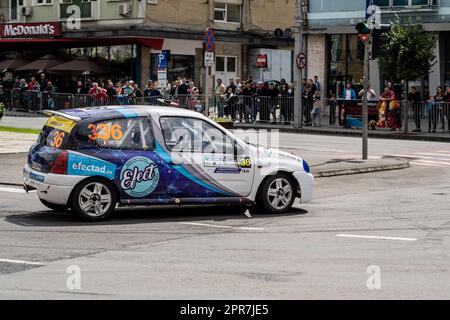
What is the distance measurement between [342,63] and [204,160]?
32141 millimetres

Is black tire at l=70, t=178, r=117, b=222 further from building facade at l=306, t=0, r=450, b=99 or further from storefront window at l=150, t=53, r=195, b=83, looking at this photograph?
storefront window at l=150, t=53, r=195, b=83

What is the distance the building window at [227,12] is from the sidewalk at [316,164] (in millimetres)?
30614

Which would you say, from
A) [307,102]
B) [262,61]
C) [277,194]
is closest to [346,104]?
[307,102]

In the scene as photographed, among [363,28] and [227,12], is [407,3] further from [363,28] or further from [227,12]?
[363,28]

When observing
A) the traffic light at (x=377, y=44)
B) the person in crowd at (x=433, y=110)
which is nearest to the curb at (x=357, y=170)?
the traffic light at (x=377, y=44)

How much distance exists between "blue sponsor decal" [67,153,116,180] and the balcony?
3971 cm

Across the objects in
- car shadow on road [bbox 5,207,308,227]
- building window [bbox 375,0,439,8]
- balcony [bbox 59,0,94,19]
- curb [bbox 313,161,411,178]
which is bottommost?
car shadow on road [bbox 5,207,308,227]

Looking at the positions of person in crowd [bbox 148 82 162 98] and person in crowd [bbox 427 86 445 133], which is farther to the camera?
person in crowd [bbox 148 82 162 98]

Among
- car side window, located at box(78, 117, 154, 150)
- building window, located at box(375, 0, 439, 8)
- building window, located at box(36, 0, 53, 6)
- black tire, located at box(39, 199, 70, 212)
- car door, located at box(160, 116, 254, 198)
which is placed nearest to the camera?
car side window, located at box(78, 117, 154, 150)

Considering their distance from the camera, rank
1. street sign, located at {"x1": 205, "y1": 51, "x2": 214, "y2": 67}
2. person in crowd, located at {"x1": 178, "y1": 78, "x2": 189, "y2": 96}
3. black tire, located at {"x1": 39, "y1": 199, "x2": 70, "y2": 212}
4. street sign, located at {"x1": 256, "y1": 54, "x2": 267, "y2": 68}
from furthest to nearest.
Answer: street sign, located at {"x1": 256, "y1": 54, "x2": 267, "y2": 68}
person in crowd, located at {"x1": 178, "y1": 78, "x2": 189, "y2": 96}
street sign, located at {"x1": 205, "y1": 51, "x2": 214, "y2": 67}
black tire, located at {"x1": 39, "y1": 199, "x2": 70, "y2": 212}

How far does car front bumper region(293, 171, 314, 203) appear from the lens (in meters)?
13.6

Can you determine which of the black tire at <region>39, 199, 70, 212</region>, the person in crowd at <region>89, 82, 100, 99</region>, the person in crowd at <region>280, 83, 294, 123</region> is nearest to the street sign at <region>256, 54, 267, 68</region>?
the person in crowd at <region>89, 82, 100, 99</region>
